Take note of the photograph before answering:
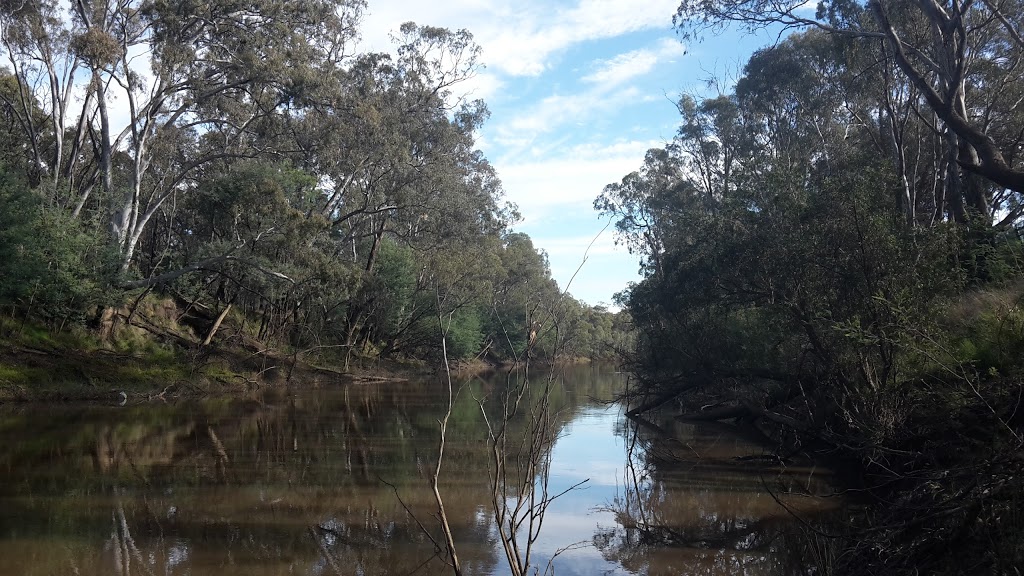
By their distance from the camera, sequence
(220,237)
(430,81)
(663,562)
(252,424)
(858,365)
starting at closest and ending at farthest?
1. (663,562)
2. (858,365)
3. (252,424)
4. (220,237)
5. (430,81)

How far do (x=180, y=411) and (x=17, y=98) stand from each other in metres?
16.7

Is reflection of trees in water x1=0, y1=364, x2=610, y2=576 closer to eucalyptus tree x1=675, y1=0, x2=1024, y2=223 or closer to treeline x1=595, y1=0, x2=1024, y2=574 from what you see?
treeline x1=595, y1=0, x2=1024, y2=574

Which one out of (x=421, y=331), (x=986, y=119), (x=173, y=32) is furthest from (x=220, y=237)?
(x=986, y=119)

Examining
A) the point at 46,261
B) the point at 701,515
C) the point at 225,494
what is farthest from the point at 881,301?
the point at 46,261

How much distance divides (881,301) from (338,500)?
6.49 m

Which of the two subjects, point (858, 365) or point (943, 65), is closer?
point (858, 365)

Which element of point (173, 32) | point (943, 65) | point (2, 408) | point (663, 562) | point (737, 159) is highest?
point (173, 32)

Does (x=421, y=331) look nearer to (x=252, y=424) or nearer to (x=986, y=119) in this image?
(x=252, y=424)

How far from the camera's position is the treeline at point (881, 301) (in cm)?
489

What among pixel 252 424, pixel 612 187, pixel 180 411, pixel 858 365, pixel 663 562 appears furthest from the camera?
pixel 612 187

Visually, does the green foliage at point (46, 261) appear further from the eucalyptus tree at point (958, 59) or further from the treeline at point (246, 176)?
the eucalyptus tree at point (958, 59)

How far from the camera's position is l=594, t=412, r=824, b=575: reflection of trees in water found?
6.31 m

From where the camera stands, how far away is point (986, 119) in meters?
14.5

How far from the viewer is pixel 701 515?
25.9 feet
